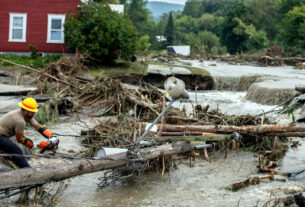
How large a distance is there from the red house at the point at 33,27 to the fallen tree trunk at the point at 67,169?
1851 centimetres

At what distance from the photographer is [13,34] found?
24656 millimetres

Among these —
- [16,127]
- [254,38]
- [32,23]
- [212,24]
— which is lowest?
[16,127]

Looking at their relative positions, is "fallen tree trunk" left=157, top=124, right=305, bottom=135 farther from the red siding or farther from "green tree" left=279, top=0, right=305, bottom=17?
"green tree" left=279, top=0, right=305, bottom=17

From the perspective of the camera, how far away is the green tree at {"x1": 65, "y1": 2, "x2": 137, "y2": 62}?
70.4 ft

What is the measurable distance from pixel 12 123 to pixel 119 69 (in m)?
15.8

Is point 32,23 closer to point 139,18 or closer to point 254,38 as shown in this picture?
point 254,38

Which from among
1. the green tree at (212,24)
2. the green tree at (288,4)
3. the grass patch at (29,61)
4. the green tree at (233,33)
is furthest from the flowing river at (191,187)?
the green tree at (212,24)

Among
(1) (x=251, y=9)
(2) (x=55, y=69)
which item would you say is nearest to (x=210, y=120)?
(2) (x=55, y=69)

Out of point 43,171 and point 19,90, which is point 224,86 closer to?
point 19,90

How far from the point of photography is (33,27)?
24516mm

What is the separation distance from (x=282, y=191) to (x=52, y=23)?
20.4 meters

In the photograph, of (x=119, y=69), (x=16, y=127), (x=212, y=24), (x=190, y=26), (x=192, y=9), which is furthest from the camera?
(x=192, y=9)

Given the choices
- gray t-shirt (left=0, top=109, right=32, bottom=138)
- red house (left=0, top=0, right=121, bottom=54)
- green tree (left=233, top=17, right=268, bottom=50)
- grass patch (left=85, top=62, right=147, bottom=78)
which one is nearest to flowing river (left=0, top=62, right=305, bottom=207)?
gray t-shirt (left=0, top=109, right=32, bottom=138)

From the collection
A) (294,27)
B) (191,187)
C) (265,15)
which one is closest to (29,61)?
(191,187)
